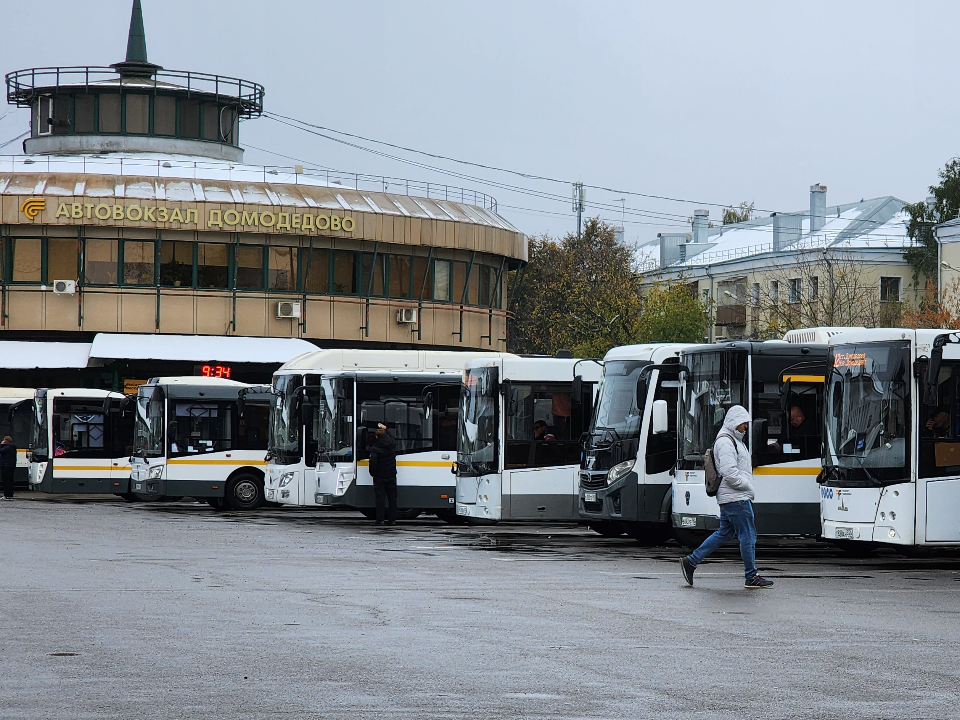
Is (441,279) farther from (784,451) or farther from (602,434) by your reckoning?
(784,451)

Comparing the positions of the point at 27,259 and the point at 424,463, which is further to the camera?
the point at 27,259

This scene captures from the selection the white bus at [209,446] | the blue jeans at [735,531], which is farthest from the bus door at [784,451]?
the white bus at [209,446]

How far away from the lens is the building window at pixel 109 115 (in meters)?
58.3

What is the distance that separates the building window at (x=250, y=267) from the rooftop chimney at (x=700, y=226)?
1625 inches

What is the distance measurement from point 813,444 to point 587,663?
11.4 m

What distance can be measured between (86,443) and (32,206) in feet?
42.4

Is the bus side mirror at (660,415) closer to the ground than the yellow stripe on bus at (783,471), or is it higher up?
higher up

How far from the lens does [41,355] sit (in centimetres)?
4925

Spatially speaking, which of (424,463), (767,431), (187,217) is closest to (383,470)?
(424,463)

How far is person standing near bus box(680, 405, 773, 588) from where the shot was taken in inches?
587

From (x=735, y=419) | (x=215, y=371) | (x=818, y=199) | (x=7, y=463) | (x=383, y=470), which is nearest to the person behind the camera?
(x=735, y=419)

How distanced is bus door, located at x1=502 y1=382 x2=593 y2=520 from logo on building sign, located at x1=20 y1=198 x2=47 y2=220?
29627mm

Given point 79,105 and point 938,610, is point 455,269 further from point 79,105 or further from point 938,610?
point 938,610

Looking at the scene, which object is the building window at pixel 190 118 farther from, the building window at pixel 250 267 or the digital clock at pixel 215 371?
the digital clock at pixel 215 371
